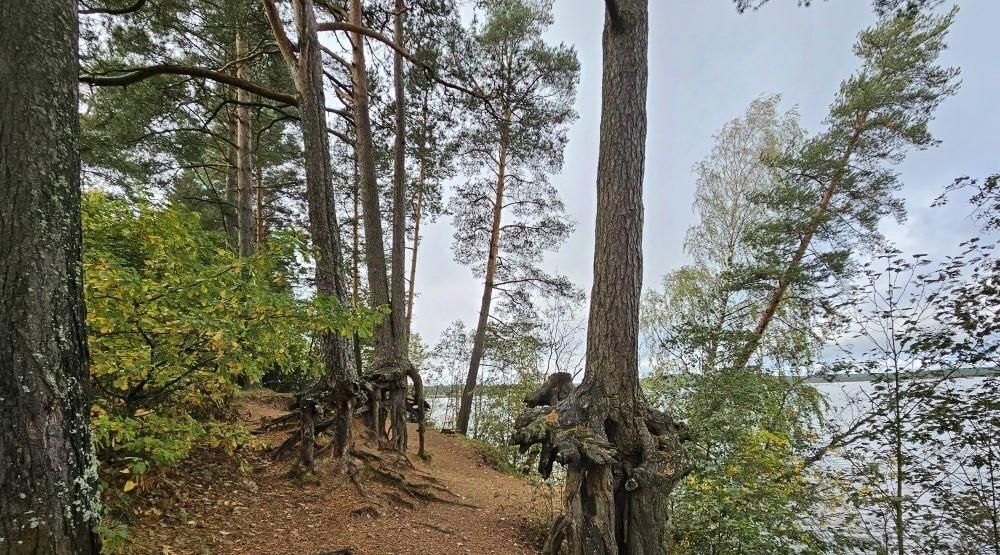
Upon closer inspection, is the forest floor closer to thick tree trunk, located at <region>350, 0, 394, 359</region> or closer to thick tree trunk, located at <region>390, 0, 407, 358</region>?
thick tree trunk, located at <region>350, 0, 394, 359</region>

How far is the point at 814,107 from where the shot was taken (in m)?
6.91

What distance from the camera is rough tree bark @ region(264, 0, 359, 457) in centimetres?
396

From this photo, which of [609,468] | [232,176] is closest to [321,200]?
[609,468]

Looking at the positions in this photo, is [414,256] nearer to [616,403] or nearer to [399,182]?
[399,182]

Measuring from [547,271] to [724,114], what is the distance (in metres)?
5.19

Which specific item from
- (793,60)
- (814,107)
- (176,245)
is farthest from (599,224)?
(814,107)

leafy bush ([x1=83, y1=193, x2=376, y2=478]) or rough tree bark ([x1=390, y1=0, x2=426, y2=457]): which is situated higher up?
rough tree bark ([x1=390, y1=0, x2=426, y2=457])

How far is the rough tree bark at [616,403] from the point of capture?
2.46 meters

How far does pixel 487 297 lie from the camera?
8.91 meters

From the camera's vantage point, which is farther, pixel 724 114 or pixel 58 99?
pixel 724 114

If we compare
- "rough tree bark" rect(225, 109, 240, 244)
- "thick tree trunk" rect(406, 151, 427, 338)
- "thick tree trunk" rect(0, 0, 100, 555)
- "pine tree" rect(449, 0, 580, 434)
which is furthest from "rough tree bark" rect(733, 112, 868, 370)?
"rough tree bark" rect(225, 109, 240, 244)

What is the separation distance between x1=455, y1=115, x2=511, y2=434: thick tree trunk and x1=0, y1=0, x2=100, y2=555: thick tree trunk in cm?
717

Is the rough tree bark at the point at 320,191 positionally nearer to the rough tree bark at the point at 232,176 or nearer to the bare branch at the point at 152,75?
the bare branch at the point at 152,75

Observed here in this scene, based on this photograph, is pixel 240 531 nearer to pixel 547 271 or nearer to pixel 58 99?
pixel 58 99
